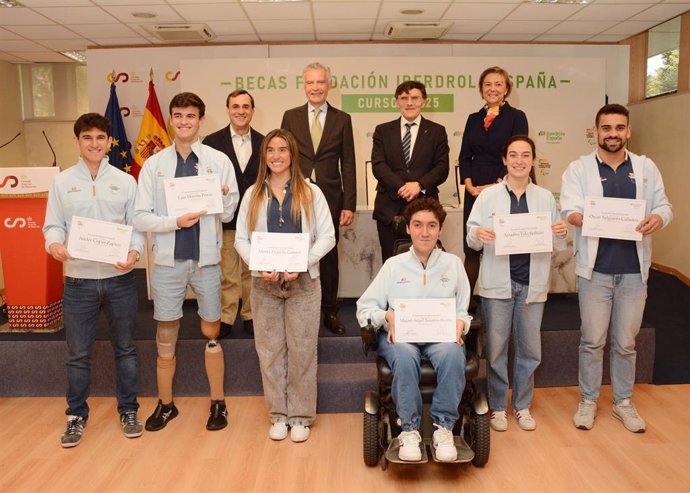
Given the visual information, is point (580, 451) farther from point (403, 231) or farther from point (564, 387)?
point (403, 231)

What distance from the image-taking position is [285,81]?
245 inches

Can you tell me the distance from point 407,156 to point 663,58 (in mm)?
5086

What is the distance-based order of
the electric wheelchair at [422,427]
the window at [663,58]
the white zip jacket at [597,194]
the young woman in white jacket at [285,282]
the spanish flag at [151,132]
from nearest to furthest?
1. the electric wheelchair at [422,427]
2. the young woman in white jacket at [285,282]
3. the white zip jacket at [597,194]
4. the window at [663,58]
5. the spanish flag at [151,132]

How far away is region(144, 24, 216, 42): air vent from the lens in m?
6.60

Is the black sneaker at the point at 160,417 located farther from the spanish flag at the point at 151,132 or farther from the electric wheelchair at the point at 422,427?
the spanish flag at the point at 151,132

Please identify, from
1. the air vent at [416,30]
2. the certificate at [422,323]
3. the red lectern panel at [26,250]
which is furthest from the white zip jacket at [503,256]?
the air vent at [416,30]

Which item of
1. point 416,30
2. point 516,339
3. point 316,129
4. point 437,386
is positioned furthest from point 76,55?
point 437,386

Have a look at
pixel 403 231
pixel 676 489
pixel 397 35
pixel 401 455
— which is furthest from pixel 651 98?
pixel 401 455

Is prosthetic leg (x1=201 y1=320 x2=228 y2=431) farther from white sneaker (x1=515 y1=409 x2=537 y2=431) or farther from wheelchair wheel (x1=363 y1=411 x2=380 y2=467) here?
white sneaker (x1=515 y1=409 x2=537 y2=431)

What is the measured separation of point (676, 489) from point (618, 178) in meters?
1.55

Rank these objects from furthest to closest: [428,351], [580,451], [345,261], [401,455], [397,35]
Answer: [397,35], [345,261], [580,451], [428,351], [401,455]

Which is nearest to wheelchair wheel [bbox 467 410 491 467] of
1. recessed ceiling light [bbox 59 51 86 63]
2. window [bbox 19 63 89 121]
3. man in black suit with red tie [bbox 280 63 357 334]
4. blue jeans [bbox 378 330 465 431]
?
blue jeans [bbox 378 330 465 431]

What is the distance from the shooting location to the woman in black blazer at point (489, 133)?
3.62 metres

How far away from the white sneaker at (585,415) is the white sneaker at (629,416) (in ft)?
0.46
